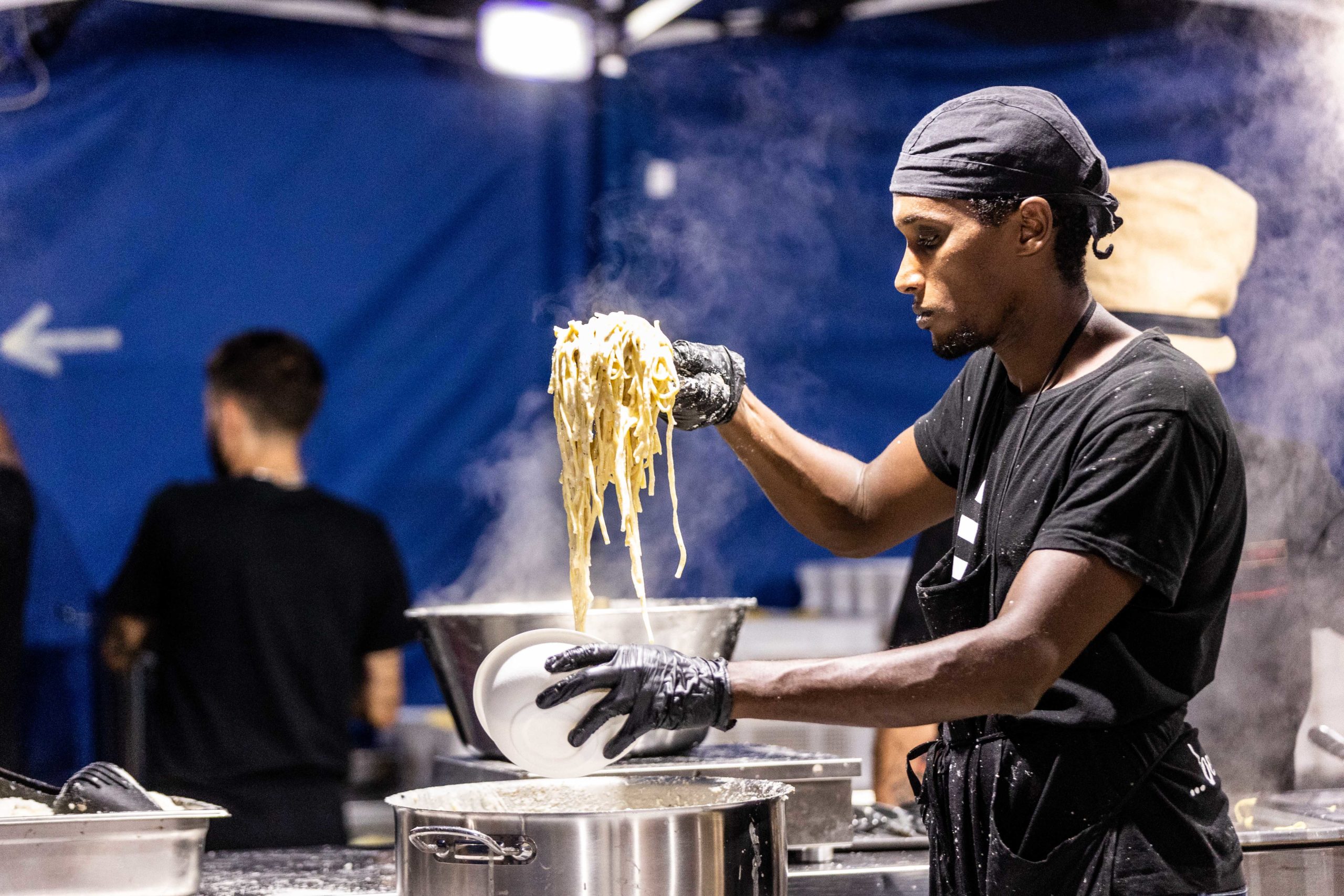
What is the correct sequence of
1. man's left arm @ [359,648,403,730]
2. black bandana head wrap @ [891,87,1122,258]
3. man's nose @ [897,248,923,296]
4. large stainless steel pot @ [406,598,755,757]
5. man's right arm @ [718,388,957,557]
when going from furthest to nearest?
1. man's left arm @ [359,648,403,730]
2. man's right arm @ [718,388,957,557]
3. large stainless steel pot @ [406,598,755,757]
4. man's nose @ [897,248,923,296]
5. black bandana head wrap @ [891,87,1122,258]

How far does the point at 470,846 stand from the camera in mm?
2146

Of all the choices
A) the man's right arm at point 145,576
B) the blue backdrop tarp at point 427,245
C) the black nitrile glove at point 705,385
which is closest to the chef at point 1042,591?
the black nitrile glove at point 705,385

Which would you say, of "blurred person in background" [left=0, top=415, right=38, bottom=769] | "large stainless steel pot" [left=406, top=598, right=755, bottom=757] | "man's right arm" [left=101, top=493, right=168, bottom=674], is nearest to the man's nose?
"large stainless steel pot" [left=406, top=598, right=755, bottom=757]

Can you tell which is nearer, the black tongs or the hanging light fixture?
the black tongs

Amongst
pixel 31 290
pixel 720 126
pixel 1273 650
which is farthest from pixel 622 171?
pixel 1273 650

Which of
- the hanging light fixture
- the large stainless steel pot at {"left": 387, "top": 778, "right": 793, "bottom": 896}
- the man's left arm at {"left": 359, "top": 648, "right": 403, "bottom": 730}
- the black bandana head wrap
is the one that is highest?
the hanging light fixture

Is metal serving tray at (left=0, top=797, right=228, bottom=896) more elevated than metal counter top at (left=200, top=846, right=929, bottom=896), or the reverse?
metal serving tray at (left=0, top=797, right=228, bottom=896)

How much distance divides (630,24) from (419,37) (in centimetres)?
85

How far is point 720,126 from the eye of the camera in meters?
5.82

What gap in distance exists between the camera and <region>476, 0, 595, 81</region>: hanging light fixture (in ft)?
18.4

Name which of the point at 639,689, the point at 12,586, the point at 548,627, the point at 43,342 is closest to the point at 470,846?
the point at 639,689

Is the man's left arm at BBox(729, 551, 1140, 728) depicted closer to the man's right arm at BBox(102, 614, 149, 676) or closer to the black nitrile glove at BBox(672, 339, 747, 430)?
the black nitrile glove at BBox(672, 339, 747, 430)

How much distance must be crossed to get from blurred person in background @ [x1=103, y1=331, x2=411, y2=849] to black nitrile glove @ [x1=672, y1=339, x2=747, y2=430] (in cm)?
211

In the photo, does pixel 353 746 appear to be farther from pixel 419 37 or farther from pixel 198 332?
pixel 419 37
